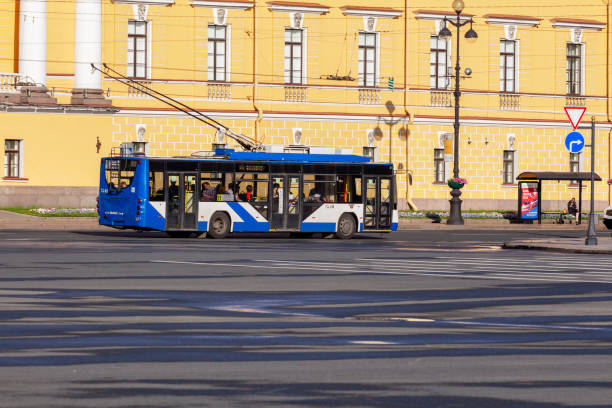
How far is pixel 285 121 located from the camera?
5656 cm

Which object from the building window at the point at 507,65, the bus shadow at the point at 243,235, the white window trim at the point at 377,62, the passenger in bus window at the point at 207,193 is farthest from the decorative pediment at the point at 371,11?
the passenger in bus window at the point at 207,193

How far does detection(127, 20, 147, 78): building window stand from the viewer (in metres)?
53.8

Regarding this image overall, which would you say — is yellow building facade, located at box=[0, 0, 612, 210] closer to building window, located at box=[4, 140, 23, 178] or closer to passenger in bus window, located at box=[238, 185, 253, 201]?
building window, located at box=[4, 140, 23, 178]

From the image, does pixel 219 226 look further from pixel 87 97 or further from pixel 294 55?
pixel 294 55

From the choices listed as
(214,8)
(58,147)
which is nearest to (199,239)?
(58,147)

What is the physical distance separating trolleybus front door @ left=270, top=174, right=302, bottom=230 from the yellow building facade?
13700mm

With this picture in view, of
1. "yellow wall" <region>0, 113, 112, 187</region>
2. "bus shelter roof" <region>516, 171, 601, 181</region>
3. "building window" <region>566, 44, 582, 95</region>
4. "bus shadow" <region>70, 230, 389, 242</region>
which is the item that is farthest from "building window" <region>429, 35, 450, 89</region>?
"yellow wall" <region>0, 113, 112, 187</region>

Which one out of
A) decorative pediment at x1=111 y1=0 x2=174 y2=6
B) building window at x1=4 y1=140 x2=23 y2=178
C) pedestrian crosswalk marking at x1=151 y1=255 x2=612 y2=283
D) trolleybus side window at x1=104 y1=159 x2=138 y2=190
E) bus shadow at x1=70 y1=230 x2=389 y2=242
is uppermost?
decorative pediment at x1=111 y1=0 x2=174 y2=6

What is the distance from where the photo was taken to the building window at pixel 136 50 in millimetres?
53844

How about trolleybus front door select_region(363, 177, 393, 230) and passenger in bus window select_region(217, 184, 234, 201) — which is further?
trolleybus front door select_region(363, 177, 393, 230)

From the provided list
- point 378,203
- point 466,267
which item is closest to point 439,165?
point 378,203

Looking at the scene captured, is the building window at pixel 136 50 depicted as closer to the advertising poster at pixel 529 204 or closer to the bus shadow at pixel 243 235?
the bus shadow at pixel 243 235

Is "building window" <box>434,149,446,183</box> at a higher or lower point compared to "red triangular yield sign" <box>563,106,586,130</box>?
lower

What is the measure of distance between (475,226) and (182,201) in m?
17.2
